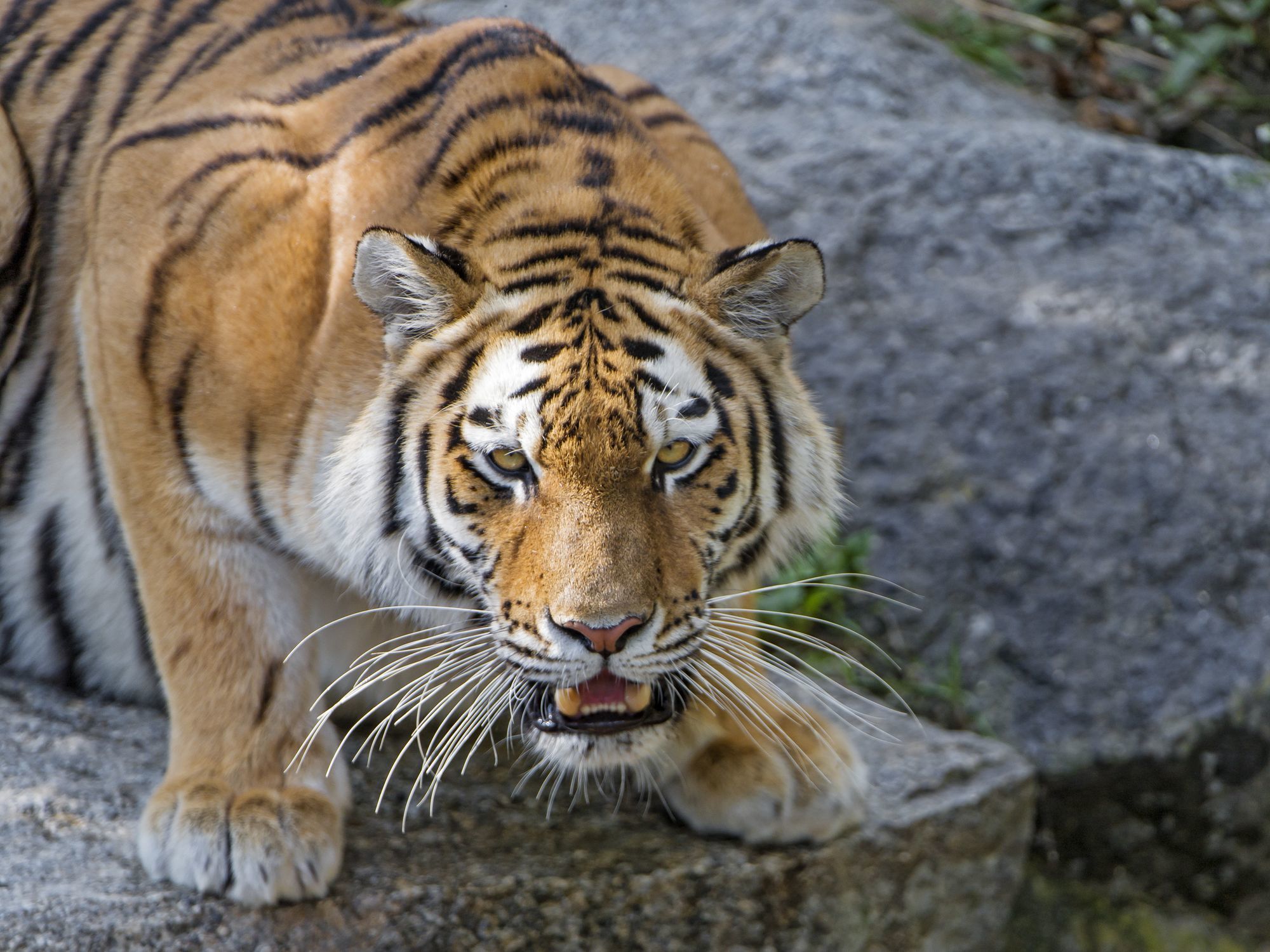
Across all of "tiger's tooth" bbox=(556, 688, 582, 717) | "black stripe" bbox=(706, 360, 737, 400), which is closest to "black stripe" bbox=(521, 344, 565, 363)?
"black stripe" bbox=(706, 360, 737, 400)

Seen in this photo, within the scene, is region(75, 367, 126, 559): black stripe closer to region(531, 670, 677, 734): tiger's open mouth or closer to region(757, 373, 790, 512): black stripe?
region(531, 670, 677, 734): tiger's open mouth

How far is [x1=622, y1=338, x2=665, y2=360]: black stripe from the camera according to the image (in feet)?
6.48

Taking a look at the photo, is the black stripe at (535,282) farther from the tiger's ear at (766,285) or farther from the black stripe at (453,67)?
the black stripe at (453,67)

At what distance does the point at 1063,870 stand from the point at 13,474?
235 centimetres

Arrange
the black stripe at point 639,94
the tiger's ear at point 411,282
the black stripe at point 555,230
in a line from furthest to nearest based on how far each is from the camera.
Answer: the black stripe at point 639,94, the black stripe at point 555,230, the tiger's ear at point 411,282

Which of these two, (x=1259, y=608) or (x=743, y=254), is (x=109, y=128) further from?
(x=1259, y=608)

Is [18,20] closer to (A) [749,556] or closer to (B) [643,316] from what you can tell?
(B) [643,316]

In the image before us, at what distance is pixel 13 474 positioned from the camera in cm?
270

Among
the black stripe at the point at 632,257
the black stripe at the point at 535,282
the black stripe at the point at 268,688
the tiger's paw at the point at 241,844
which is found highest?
the black stripe at the point at 632,257

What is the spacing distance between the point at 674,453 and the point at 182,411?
0.80m

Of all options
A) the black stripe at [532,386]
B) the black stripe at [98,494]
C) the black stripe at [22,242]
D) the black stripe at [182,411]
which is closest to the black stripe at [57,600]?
the black stripe at [98,494]

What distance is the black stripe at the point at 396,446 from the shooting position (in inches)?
82.6

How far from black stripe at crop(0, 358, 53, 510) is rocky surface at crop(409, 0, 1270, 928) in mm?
1850

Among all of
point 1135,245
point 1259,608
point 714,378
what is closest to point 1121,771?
point 1259,608
